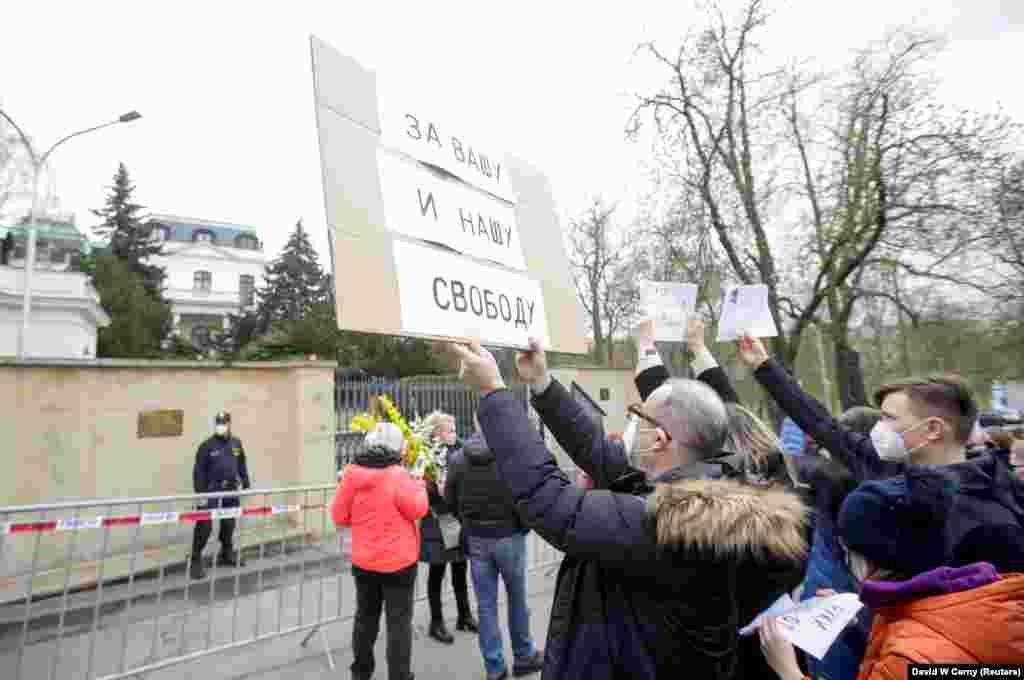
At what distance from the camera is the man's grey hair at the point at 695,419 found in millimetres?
1799

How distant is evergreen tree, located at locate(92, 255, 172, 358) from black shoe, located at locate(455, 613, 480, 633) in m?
28.5

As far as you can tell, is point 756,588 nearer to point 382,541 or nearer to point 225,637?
point 382,541

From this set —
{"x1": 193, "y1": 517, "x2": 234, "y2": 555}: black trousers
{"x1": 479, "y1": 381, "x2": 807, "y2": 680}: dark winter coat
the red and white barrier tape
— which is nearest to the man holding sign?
{"x1": 479, "y1": 381, "x2": 807, "y2": 680}: dark winter coat

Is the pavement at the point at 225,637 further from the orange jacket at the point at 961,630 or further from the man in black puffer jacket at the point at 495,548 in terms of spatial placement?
the orange jacket at the point at 961,630

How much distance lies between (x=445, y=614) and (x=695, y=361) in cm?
380

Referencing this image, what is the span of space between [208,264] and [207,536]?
77997mm

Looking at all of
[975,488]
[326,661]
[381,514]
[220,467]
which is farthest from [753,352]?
[220,467]

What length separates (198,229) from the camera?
264 feet

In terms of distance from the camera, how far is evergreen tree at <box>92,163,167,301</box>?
39.9 metres

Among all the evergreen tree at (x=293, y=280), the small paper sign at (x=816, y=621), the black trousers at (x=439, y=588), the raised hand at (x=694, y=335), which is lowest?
the black trousers at (x=439, y=588)

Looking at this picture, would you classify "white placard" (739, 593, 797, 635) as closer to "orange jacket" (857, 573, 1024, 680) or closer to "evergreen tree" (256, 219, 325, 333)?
"orange jacket" (857, 573, 1024, 680)

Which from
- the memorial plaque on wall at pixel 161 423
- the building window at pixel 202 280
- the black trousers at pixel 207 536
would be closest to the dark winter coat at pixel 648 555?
the black trousers at pixel 207 536

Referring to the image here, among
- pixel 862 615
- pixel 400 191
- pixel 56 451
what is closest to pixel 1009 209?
pixel 862 615

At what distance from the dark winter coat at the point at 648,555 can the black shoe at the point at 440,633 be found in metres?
3.55
